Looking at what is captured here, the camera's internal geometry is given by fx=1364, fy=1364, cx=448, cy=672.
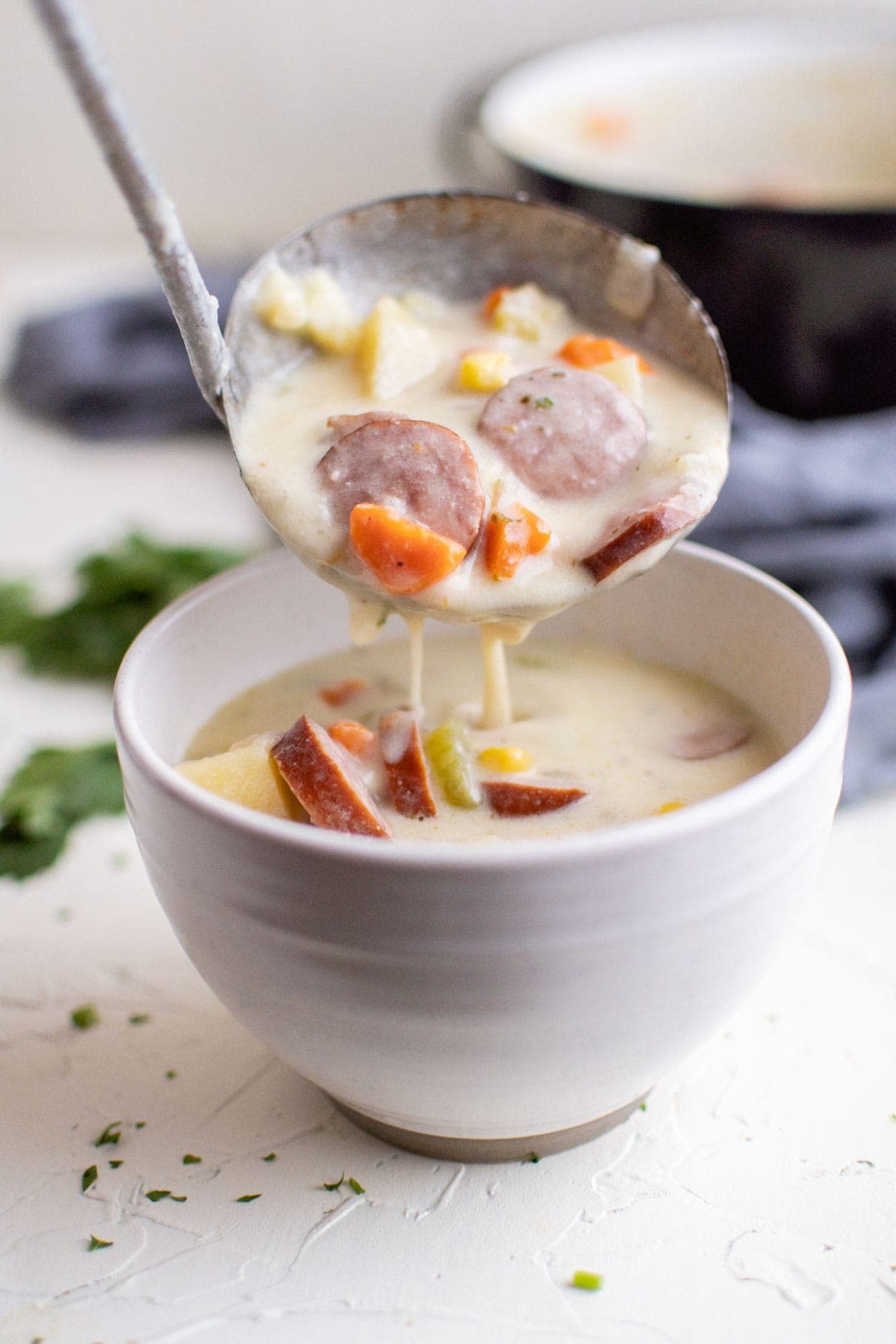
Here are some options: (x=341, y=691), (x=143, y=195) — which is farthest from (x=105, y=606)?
(x=143, y=195)

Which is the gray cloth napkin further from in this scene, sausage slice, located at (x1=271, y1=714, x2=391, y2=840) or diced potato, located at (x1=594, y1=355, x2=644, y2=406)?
sausage slice, located at (x1=271, y1=714, x2=391, y2=840)

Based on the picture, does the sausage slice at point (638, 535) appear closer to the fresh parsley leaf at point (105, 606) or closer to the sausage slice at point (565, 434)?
the sausage slice at point (565, 434)

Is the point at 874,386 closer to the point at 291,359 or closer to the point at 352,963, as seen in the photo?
the point at 291,359

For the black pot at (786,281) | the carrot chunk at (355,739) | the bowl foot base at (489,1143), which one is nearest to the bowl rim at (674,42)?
the black pot at (786,281)

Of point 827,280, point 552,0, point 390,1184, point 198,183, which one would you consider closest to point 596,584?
point 390,1184

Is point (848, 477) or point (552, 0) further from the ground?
point (552, 0)
